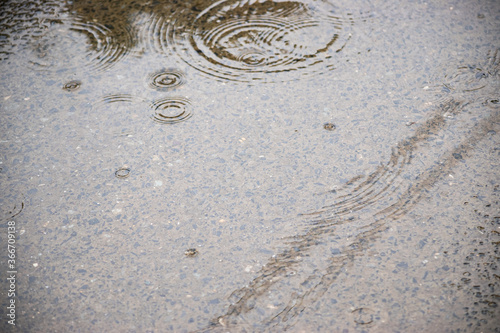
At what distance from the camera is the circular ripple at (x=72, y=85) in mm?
2973

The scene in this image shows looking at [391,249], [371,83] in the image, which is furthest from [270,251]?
[371,83]

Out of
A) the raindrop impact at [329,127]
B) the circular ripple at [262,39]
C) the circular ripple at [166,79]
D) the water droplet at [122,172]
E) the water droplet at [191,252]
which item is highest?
the circular ripple at [262,39]

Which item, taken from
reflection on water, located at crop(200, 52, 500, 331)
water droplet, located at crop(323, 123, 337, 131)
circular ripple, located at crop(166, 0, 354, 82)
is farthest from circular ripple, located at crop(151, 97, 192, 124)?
reflection on water, located at crop(200, 52, 500, 331)

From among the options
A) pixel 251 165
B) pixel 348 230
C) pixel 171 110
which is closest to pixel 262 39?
pixel 171 110

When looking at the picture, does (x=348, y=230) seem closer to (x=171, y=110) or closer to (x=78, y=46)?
(x=171, y=110)

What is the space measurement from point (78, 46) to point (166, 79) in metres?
0.85

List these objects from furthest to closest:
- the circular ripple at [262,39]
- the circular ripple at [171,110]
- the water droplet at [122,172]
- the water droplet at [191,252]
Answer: the circular ripple at [262,39] → the circular ripple at [171,110] → the water droplet at [122,172] → the water droplet at [191,252]

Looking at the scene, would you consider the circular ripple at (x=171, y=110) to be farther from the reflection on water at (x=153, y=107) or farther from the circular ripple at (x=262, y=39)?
the circular ripple at (x=262, y=39)

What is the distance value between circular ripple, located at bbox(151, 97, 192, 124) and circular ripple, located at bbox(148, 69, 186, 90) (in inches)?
5.5

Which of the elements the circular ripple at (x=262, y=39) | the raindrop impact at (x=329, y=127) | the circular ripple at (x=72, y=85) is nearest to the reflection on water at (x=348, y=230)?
the raindrop impact at (x=329, y=127)

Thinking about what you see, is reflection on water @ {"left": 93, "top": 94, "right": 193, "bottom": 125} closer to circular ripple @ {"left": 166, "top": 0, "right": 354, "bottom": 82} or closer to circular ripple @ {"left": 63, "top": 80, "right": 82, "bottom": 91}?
circular ripple @ {"left": 63, "top": 80, "right": 82, "bottom": 91}

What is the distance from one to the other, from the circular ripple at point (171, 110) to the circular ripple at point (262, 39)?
1.17ft

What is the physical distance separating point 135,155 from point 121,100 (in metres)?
0.54

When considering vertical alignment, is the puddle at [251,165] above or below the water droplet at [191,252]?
above
